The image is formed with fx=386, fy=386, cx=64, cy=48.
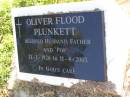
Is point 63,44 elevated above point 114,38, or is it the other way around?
point 114,38

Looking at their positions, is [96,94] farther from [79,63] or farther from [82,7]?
[82,7]

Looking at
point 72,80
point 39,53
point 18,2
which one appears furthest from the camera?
point 18,2

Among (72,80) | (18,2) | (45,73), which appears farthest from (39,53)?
(18,2)

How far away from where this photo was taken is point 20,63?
4.30m

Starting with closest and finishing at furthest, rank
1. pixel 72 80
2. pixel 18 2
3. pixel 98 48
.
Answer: pixel 98 48, pixel 72 80, pixel 18 2

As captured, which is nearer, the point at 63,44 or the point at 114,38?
the point at 114,38

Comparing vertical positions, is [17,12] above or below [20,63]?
above

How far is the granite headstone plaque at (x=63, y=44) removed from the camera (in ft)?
11.8

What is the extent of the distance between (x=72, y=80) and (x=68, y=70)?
0.11 meters

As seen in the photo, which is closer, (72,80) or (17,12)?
(72,80)

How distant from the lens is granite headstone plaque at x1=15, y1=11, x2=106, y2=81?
3.60 meters

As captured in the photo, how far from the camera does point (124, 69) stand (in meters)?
3.67

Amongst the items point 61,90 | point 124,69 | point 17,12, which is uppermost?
point 17,12

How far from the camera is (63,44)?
384cm
